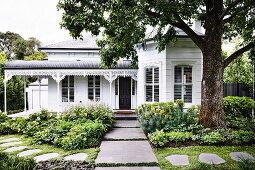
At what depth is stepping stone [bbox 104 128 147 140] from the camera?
945 centimetres

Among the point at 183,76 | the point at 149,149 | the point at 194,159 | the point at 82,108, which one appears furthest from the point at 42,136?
the point at 183,76

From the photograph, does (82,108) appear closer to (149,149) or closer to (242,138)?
(149,149)

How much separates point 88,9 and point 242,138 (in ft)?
21.7

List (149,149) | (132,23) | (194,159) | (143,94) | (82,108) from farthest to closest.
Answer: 1. (143,94)
2. (82,108)
3. (132,23)
4. (149,149)
5. (194,159)

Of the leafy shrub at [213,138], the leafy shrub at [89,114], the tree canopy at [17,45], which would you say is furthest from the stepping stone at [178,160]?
the tree canopy at [17,45]

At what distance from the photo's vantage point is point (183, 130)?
8.99 metres

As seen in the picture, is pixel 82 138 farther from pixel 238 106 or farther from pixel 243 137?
pixel 238 106

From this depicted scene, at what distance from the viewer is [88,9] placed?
8875 millimetres

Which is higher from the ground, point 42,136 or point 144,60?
point 144,60

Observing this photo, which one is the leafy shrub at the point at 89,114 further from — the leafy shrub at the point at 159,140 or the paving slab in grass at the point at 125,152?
the leafy shrub at the point at 159,140

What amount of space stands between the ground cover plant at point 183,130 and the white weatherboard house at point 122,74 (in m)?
2.15

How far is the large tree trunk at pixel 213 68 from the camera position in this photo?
9078 mm

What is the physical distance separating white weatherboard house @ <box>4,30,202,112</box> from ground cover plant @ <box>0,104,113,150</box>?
4.37 ft

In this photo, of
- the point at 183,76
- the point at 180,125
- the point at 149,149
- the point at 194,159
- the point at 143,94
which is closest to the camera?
the point at 194,159
